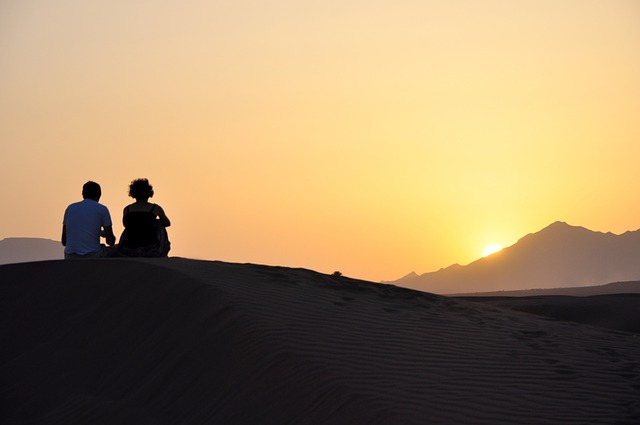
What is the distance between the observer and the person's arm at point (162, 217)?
14.5m

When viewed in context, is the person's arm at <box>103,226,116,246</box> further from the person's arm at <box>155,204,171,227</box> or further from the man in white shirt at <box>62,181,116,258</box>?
the person's arm at <box>155,204,171,227</box>

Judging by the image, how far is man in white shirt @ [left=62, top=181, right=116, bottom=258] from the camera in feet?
47.6

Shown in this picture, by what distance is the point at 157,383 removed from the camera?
975 cm

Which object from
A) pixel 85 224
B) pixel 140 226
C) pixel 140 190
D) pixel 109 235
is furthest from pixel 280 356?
pixel 109 235

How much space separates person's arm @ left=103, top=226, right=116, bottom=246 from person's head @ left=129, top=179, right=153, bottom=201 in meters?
0.84

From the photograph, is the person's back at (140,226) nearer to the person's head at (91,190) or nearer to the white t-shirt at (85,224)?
the white t-shirt at (85,224)

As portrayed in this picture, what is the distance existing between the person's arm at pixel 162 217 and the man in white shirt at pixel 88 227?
79 cm

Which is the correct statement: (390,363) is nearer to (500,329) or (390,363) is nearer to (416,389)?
(416,389)

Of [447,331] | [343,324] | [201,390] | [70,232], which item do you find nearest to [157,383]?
[201,390]

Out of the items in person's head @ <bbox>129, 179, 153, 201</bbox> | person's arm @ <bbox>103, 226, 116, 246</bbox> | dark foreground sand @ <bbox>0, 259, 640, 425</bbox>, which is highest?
person's head @ <bbox>129, 179, 153, 201</bbox>

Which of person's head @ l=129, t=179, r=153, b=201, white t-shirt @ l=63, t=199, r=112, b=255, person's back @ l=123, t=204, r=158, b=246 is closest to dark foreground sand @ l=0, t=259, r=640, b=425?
white t-shirt @ l=63, t=199, r=112, b=255

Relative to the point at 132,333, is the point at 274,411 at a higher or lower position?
lower

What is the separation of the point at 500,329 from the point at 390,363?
317cm

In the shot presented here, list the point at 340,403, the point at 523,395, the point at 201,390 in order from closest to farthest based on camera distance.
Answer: the point at 340,403
the point at 523,395
the point at 201,390
